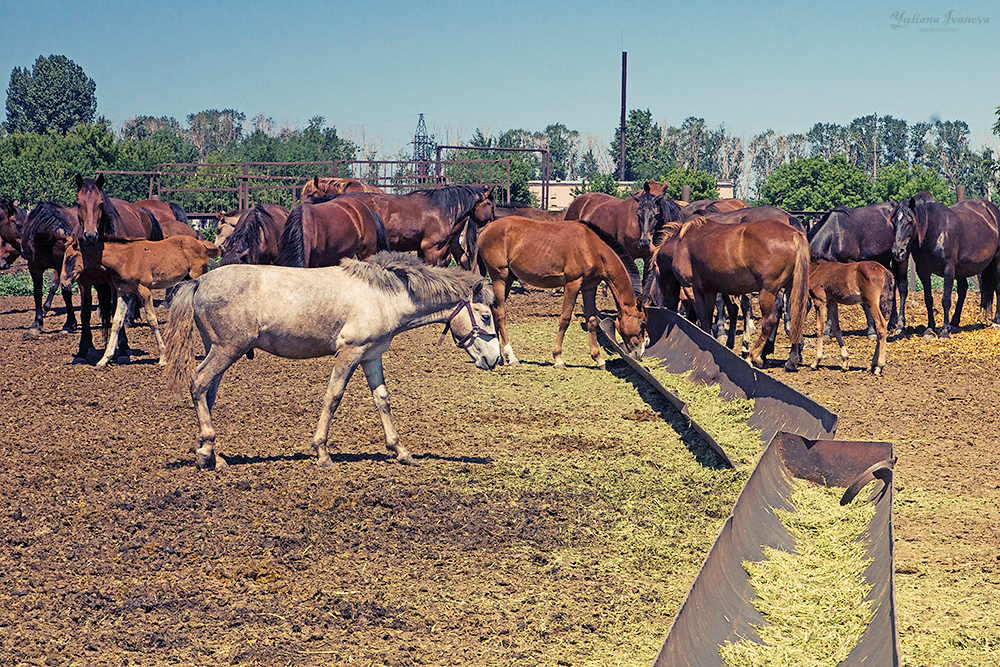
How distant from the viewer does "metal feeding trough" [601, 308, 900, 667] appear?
15.8 ft

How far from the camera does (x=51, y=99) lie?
10056cm

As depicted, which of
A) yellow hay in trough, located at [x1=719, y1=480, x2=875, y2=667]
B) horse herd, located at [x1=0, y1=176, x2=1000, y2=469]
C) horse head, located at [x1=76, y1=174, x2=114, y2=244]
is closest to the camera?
yellow hay in trough, located at [x1=719, y1=480, x2=875, y2=667]

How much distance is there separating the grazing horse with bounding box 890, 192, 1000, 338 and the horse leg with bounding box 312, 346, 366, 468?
11804 mm

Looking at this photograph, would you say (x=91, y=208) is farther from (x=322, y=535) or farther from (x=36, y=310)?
(x=322, y=535)

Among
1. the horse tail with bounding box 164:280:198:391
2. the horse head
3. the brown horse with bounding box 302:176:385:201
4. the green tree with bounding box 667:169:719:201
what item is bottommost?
the horse tail with bounding box 164:280:198:391

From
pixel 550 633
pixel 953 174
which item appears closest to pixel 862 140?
pixel 953 174

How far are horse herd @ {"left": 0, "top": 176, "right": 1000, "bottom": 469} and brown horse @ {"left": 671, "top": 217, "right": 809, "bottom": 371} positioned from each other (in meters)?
0.03

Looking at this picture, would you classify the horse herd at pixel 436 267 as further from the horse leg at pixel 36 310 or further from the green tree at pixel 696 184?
the green tree at pixel 696 184

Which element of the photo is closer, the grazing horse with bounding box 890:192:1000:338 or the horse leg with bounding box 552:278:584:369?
the horse leg with bounding box 552:278:584:369

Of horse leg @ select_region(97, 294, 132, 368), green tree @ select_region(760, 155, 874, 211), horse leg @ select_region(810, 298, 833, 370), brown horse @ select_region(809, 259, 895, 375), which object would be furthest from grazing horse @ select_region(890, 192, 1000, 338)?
green tree @ select_region(760, 155, 874, 211)

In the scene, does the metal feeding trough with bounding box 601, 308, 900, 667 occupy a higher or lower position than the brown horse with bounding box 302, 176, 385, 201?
lower

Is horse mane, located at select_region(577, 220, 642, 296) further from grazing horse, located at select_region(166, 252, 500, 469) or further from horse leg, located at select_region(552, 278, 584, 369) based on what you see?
grazing horse, located at select_region(166, 252, 500, 469)

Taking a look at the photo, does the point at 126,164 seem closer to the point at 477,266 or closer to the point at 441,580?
the point at 477,266

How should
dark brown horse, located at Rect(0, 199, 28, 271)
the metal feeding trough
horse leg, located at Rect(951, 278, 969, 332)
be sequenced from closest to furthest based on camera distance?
the metal feeding trough < horse leg, located at Rect(951, 278, 969, 332) < dark brown horse, located at Rect(0, 199, 28, 271)
